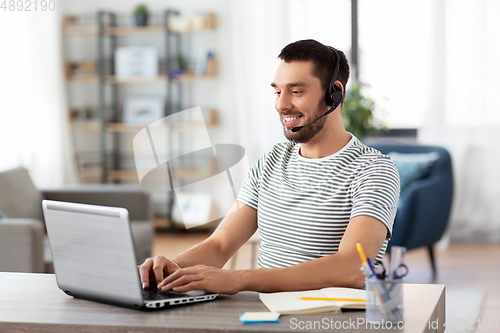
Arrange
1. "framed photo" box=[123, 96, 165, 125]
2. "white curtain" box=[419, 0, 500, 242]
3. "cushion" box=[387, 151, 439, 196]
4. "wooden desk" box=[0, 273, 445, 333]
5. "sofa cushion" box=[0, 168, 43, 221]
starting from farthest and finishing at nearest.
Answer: "framed photo" box=[123, 96, 165, 125] < "white curtain" box=[419, 0, 500, 242] < "cushion" box=[387, 151, 439, 196] < "sofa cushion" box=[0, 168, 43, 221] < "wooden desk" box=[0, 273, 445, 333]

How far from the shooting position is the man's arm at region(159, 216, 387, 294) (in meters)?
1.23

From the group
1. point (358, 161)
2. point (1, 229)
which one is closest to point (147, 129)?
point (358, 161)

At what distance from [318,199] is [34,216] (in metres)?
2.19

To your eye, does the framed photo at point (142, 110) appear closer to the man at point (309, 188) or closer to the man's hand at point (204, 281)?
the man at point (309, 188)

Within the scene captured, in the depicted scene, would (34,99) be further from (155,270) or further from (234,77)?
(155,270)

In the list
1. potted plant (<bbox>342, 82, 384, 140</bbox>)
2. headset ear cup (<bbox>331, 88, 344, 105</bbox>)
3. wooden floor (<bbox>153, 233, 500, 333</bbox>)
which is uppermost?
headset ear cup (<bbox>331, 88, 344, 105</bbox>)

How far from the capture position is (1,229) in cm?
279

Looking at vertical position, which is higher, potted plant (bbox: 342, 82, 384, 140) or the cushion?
potted plant (bbox: 342, 82, 384, 140)

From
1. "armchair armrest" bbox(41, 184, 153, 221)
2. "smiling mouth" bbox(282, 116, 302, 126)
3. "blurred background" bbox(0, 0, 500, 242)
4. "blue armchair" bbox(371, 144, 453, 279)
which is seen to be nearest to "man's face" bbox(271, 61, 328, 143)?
"smiling mouth" bbox(282, 116, 302, 126)

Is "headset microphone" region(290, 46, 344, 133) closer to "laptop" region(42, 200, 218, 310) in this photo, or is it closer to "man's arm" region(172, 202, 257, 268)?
"man's arm" region(172, 202, 257, 268)

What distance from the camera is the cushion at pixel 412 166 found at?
3.67 metres

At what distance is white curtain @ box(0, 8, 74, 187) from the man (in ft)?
9.70

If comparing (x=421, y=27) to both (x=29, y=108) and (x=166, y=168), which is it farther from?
(x=166, y=168)

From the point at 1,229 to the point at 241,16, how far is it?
2733mm
